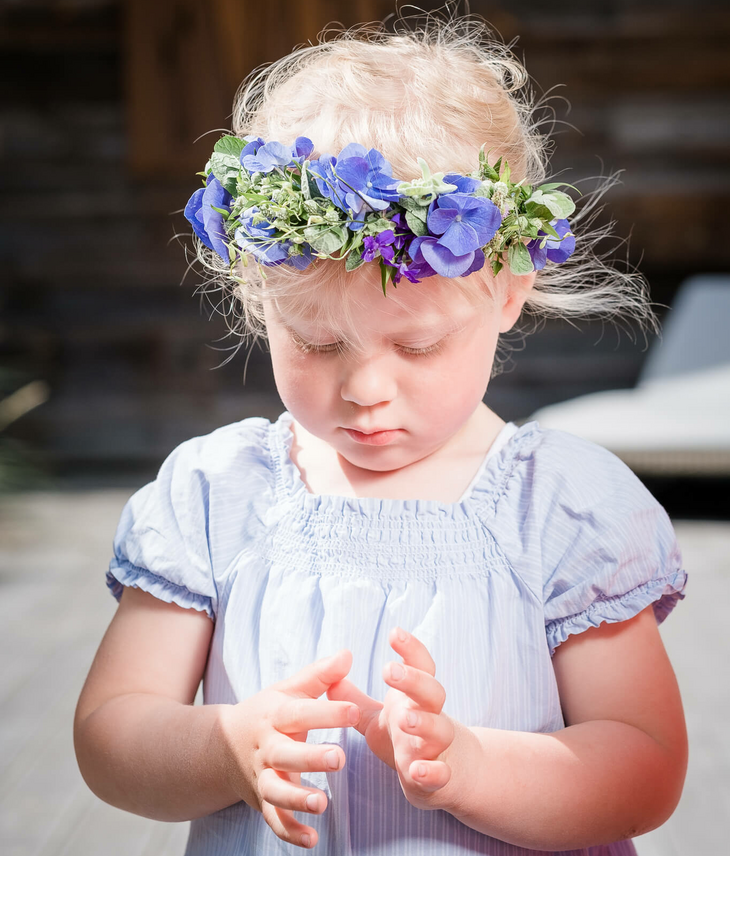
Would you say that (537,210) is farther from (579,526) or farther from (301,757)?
(301,757)

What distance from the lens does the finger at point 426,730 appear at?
0.82 metres

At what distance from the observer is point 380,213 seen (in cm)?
90

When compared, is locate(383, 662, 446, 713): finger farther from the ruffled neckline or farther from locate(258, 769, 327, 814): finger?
the ruffled neckline

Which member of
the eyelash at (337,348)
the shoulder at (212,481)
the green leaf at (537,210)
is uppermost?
the green leaf at (537,210)

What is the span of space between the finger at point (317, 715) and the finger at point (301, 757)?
15mm

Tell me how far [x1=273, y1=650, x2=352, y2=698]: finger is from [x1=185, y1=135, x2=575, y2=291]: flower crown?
13.3 inches

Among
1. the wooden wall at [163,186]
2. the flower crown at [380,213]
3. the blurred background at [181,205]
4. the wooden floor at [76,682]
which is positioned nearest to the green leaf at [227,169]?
the flower crown at [380,213]

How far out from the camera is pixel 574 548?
1.02 metres

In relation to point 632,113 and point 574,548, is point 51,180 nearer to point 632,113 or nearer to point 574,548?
point 632,113

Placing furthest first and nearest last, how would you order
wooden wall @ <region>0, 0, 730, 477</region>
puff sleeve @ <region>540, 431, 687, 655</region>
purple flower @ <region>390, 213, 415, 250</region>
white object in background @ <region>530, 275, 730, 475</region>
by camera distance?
wooden wall @ <region>0, 0, 730, 477</region> < white object in background @ <region>530, 275, 730, 475</region> < puff sleeve @ <region>540, 431, 687, 655</region> < purple flower @ <region>390, 213, 415, 250</region>

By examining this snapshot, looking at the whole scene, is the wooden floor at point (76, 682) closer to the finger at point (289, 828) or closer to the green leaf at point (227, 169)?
the finger at point (289, 828)

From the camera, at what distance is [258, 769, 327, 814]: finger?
808mm

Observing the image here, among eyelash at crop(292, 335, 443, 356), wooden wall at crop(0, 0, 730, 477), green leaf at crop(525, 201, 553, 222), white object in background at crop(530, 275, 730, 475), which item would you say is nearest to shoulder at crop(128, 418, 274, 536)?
eyelash at crop(292, 335, 443, 356)

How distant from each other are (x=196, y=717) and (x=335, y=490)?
0.95ft
